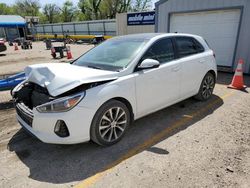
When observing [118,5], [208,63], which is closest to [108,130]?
[208,63]

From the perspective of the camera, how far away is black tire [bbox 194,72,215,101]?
17.0ft

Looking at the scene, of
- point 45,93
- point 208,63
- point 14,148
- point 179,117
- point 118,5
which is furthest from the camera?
point 118,5

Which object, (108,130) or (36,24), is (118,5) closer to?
(36,24)

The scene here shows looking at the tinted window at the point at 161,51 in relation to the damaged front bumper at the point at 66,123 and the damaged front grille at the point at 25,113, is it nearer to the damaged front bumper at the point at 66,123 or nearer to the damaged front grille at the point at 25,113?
the damaged front bumper at the point at 66,123

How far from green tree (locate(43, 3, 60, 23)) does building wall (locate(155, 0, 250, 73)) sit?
212ft

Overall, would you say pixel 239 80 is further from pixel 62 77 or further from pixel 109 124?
pixel 62 77

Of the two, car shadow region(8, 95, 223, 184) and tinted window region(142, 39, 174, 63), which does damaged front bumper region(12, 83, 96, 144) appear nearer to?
car shadow region(8, 95, 223, 184)

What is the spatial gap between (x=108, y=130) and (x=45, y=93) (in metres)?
1.14

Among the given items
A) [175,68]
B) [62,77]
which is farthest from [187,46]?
[62,77]

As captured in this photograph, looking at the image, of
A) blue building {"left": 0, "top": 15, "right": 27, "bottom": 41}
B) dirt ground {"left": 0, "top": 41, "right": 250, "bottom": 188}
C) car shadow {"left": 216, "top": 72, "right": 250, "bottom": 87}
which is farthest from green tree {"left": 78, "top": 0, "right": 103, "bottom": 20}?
dirt ground {"left": 0, "top": 41, "right": 250, "bottom": 188}

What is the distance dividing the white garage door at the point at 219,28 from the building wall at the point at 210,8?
0.26 m

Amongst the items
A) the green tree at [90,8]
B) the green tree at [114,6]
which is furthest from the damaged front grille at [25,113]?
the green tree at [90,8]

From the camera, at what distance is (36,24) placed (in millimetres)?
45438

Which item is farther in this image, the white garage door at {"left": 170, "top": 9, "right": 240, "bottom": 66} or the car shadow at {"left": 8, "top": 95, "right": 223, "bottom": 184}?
the white garage door at {"left": 170, "top": 9, "right": 240, "bottom": 66}
